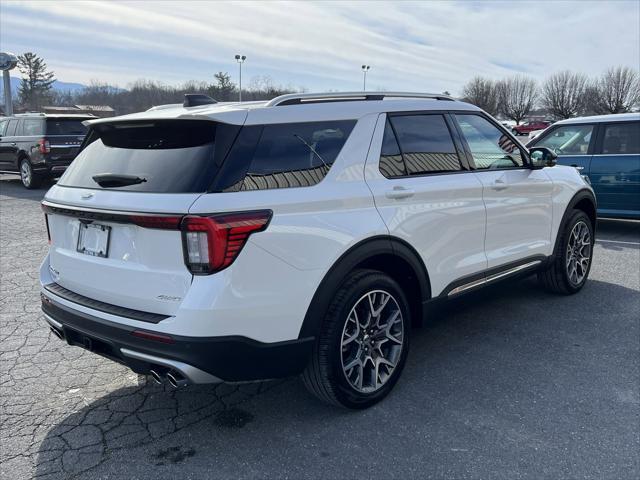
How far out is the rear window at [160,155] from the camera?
2795mm

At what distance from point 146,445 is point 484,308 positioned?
11.2ft

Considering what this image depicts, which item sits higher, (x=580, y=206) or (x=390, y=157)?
(x=390, y=157)

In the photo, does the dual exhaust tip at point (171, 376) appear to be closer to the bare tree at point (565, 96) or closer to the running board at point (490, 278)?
the running board at point (490, 278)

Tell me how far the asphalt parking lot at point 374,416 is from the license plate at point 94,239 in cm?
101

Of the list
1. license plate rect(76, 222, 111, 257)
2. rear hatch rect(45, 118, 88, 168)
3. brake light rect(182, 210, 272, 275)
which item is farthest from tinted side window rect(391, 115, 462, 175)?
rear hatch rect(45, 118, 88, 168)

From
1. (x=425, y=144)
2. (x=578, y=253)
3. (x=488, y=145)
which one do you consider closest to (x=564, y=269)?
(x=578, y=253)

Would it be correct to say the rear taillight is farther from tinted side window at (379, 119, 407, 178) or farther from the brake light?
the brake light

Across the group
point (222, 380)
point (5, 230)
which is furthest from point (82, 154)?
point (5, 230)

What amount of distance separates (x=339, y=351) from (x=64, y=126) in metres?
Result: 13.4

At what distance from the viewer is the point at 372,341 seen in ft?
11.3

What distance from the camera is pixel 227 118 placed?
2850mm

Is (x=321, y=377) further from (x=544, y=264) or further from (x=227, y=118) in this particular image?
(x=544, y=264)

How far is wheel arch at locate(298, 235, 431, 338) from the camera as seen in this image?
3021 millimetres

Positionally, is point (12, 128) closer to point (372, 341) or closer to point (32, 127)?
point (32, 127)
